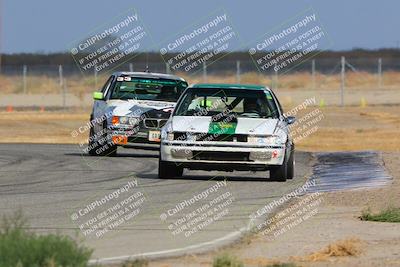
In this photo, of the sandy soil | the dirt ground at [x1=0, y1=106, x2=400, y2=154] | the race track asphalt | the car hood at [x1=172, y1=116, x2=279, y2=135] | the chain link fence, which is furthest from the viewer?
the chain link fence

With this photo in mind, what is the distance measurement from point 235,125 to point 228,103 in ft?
2.68

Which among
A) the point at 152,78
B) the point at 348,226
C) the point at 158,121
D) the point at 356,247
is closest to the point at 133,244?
the point at 356,247

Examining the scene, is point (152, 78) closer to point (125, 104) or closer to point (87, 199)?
point (125, 104)

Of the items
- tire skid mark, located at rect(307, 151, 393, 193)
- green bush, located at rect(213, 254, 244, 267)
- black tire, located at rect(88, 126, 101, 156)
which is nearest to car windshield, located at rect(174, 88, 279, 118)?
tire skid mark, located at rect(307, 151, 393, 193)

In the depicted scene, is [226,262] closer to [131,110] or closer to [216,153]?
[216,153]

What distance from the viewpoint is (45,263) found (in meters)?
9.16

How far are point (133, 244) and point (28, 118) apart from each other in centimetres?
3480

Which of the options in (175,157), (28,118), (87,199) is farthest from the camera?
(28,118)

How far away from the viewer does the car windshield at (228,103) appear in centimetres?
2034

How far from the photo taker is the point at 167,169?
20078 millimetres

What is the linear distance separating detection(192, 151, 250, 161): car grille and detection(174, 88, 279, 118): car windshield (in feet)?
2.93

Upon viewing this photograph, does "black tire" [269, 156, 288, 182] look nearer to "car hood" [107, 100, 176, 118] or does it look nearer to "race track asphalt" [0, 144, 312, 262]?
"race track asphalt" [0, 144, 312, 262]

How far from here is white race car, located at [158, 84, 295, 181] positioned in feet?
63.7

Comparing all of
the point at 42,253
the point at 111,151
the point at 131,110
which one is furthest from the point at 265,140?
the point at 42,253
